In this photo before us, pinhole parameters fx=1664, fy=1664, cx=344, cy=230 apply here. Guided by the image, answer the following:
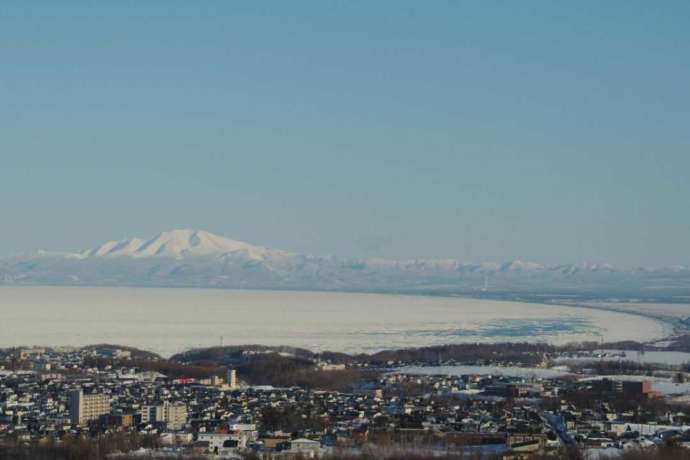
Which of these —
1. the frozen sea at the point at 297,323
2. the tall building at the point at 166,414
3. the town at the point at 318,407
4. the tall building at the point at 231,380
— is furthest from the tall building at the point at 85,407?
the frozen sea at the point at 297,323

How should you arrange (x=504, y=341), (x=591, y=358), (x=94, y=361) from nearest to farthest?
(x=94, y=361) < (x=591, y=358) < (x=504, y=341)

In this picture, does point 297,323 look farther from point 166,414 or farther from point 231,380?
point 166,414

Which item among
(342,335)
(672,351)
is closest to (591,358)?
(672,351)

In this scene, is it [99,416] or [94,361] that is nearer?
[99,416]

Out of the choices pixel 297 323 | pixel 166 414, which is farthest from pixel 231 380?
pixel 297 323

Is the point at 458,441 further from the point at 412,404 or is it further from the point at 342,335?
the point at 342,335

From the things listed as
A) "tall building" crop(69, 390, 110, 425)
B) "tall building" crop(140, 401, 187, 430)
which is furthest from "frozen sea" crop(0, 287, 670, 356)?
"tall building" crop(140, 401, 187, 430)

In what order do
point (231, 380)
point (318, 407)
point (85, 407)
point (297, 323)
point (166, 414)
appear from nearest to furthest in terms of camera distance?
point (166, 414), point (85, 407), point (318, 407), point (231, 380), point (297, 323)
